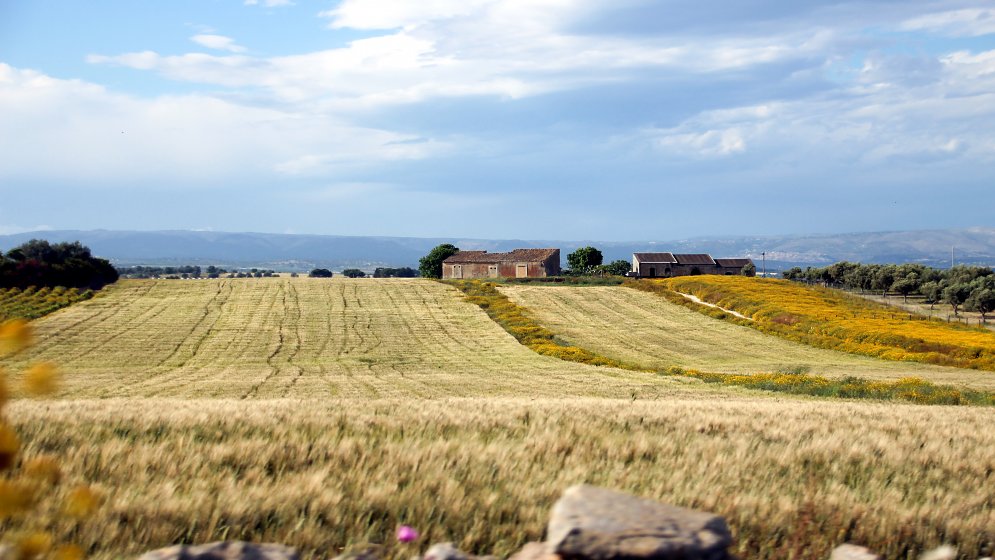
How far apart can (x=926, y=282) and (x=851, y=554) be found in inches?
5030

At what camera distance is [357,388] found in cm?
3127

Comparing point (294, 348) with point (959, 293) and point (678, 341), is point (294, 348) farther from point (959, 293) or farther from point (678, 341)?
point (959, 293)

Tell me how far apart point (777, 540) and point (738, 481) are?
4.07ft

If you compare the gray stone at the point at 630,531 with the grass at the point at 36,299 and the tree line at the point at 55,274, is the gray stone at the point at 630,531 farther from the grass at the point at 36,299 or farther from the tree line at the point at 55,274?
the tree line at the point at 55,274

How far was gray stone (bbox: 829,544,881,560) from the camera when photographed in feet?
17.9

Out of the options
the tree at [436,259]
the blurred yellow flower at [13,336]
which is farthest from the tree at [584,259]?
the blurred yellow flower at [13,336]

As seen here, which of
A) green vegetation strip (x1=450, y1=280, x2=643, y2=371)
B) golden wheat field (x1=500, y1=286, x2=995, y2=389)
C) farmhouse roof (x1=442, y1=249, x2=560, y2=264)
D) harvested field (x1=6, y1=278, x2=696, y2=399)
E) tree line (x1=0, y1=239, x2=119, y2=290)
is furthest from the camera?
farmhouse roof (x1=442, y1=249, x2=560, y2=264)

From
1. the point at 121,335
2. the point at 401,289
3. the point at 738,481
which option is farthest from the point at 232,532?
the point at 401,289

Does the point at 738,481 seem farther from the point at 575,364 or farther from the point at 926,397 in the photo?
the point at 575,364

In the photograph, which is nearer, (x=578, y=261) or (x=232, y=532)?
(x=232, y=532)

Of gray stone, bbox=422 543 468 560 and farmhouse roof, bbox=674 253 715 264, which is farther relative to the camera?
farmhouse roof, bbox=674 253 715 264

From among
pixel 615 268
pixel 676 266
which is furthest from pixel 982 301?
pixel 615 268

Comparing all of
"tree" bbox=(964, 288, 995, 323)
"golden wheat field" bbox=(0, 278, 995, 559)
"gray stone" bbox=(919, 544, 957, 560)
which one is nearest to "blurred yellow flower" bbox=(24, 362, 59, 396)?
"golden wheat field" bbox=(0, 278, 995, 559)

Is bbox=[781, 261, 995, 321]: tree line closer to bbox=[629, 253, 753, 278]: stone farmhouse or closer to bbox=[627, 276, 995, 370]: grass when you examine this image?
bbox=[627, 276, 995, 370]: grass
